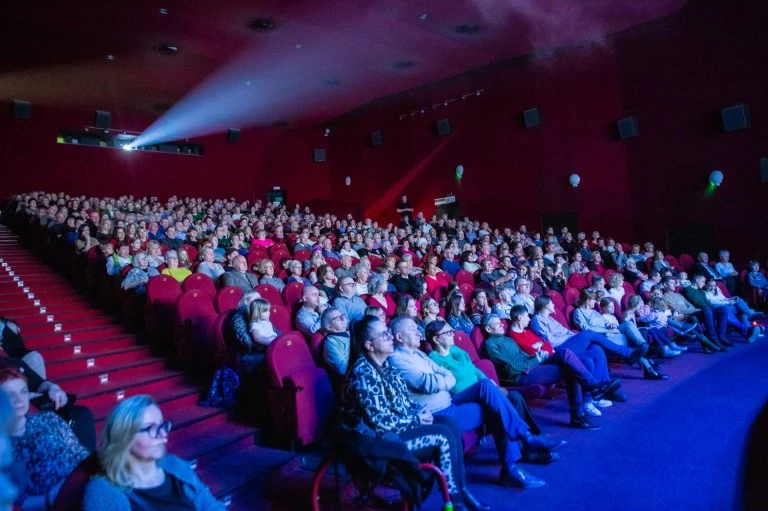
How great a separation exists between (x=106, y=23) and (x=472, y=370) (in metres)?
7.54

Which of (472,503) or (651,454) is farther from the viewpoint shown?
(651,454)

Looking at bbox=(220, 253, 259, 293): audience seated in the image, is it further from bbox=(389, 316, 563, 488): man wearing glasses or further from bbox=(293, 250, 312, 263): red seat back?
bbox=(389, 316, 563, 488): man wearing glasses

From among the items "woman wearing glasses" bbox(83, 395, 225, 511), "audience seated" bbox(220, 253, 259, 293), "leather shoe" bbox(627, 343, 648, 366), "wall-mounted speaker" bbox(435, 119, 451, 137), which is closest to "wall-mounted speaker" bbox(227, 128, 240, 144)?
"wall-mounted speaker" bbox(435, 119, 451, 137)

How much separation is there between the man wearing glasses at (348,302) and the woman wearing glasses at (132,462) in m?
2.38

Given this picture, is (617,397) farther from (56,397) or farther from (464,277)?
(56,397)

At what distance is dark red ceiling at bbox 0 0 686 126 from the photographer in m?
7.18

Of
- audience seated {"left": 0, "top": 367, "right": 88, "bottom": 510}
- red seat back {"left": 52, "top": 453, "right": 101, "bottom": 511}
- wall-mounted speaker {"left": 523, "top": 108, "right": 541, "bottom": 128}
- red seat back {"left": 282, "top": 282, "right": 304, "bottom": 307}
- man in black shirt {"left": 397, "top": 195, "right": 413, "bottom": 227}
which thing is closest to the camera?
red seat back {"left": 52, "top": 453, "right": 101, "bottom": 511}

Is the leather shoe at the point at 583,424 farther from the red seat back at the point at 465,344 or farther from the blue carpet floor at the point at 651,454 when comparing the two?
the red seat back at the point at 465,344

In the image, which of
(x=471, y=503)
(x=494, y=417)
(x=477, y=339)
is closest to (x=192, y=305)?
(x=477, y=339)

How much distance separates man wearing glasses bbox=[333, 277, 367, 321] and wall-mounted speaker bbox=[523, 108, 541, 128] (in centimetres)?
703

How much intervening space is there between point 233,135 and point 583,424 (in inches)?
459

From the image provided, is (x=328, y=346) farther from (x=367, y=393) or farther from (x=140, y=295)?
(x=140, y=295)

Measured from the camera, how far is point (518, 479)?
7.28 feet

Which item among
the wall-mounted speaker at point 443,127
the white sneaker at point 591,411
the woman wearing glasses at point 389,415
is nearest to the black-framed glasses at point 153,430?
the woman wearing glasses at point 389,415
